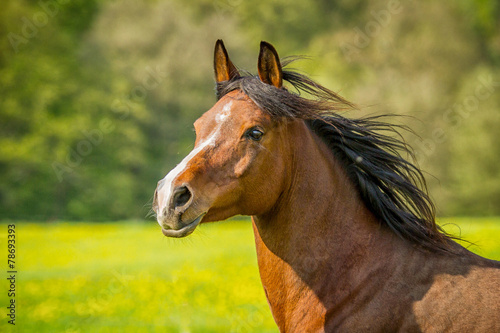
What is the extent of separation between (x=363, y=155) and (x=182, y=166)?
142cm

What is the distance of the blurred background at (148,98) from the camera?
122ft

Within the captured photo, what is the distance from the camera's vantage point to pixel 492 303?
11.5ft

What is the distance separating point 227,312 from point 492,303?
21.0ft

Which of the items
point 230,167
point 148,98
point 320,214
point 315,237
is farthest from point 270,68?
point 148,98

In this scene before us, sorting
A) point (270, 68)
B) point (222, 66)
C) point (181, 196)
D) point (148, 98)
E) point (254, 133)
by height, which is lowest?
point (148, 98)

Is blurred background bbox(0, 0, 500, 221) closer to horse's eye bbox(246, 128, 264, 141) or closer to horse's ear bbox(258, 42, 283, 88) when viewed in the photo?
horse's ear bbox(258, 42, 283, 88)

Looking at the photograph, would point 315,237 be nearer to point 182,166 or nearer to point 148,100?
point 182,166

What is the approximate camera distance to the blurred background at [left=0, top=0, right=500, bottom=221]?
3722cm

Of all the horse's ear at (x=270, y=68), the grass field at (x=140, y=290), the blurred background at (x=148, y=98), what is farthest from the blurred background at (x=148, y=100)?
the horse's ear at (x=270, y=68)

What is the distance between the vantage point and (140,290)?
11.8m

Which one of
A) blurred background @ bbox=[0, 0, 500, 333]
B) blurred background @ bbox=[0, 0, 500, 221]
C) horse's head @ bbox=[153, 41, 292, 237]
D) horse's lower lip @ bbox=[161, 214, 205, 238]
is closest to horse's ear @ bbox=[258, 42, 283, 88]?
horse's head @ bbox=[153, 41, 292, 237]

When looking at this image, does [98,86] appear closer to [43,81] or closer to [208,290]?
[43,81]

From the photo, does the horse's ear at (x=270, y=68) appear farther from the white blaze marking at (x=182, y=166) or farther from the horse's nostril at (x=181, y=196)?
the horse's nostril at (x=181, y=196)

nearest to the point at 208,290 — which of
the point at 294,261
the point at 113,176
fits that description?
the point at 294,261
